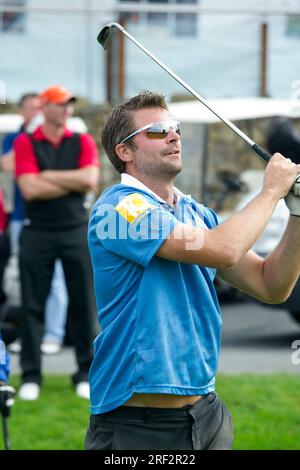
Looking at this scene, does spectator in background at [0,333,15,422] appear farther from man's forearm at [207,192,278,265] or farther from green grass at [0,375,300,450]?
man's forearm at [207,192,278,265]

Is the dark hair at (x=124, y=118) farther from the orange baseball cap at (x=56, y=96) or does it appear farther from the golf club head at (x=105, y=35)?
the orange baseball cap at (x=56, y=96)

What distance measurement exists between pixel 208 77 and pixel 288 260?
34.0 ft

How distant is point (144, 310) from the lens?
12.9 ft

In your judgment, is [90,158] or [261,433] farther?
[90,158]

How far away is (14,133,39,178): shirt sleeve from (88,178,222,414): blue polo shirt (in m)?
4.39

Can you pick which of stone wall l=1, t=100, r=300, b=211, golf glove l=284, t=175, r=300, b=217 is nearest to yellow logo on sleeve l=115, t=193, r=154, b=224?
golf glove l=284, t=175, r=300, b=217

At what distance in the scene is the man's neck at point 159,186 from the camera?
4.16 metres

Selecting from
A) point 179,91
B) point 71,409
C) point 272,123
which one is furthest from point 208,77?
point 71,409

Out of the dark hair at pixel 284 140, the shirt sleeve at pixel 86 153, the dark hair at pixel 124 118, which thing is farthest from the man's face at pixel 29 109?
the dark hair at pixel 124 118

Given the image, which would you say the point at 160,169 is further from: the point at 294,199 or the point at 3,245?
the point at 3,245

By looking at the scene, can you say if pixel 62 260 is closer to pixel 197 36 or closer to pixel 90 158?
pixel 90 158

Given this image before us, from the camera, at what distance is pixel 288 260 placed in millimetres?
4230

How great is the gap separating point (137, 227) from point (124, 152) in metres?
0.39

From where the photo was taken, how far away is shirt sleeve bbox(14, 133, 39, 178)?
844cm
